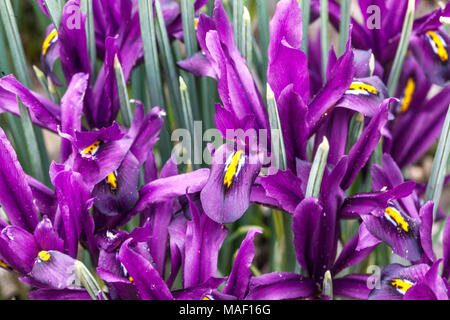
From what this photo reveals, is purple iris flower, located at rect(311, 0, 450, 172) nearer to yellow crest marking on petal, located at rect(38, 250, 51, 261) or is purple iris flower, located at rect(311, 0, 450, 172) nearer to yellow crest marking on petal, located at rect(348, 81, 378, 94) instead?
yellow crest marking on petal, located at rect(348, 81, 378, 94)

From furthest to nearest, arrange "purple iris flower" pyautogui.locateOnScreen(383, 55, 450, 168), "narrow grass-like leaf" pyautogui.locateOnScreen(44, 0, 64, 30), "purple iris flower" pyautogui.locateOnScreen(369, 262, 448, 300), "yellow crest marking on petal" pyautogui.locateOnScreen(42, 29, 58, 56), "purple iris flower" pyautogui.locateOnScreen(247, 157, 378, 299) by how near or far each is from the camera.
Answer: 1. "purple iris flower" pyautogui.locateOnScreen(383, 55, 450, 168)
2. "yellow crest marking on petal" pyautogui.locateOnScreen(42, 29, 58, 56)
3. "narrow grass-like leaf" pyautogui.locateOnScreen(44, 0, 64, 30)
4. "purple iris flower" pyautogui.locateOnScreen(247, 157, 378, 299)
5. "purple iris flower" pyautogui.locateOnScreen(369, 262, 448, 300)

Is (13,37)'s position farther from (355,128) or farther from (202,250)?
(355,128)

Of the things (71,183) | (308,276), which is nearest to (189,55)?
(71,183)

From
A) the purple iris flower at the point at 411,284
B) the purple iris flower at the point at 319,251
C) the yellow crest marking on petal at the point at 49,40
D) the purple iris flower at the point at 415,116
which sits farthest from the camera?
the purple iris flower at the point at 415,116

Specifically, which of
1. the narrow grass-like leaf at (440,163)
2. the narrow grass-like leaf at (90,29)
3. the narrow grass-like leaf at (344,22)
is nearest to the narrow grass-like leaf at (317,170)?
the narrow grass-like leaf at (440,163)

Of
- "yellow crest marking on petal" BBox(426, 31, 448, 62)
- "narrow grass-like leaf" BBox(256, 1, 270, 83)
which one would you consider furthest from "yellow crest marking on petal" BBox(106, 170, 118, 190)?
"yellow crest marking on petal" BBox(426, 31, 448, 62)

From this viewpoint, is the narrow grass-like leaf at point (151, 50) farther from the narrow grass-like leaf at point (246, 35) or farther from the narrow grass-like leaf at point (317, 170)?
the narrow grass-like leaf at point (317, 170)
